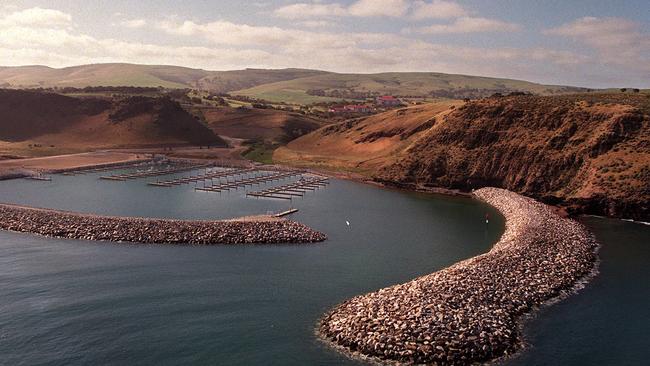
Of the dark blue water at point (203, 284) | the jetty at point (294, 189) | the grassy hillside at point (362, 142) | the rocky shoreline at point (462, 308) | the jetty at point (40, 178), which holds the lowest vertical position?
the jetty at point (40, 178)

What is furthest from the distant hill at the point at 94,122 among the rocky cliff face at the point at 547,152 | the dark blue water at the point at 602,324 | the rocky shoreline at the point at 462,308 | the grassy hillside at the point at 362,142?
the dark blue water at the point at 602,324

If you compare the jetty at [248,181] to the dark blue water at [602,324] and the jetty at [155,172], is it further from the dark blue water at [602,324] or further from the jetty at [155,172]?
the dark blue water at [602,324]

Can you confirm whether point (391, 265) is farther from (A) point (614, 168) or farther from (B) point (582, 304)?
(A) point (614, 168)

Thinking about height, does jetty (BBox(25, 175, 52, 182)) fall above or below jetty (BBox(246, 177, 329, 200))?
below

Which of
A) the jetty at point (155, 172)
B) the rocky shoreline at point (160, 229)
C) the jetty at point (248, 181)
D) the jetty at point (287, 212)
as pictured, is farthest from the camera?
the jetty at point (155, 172)

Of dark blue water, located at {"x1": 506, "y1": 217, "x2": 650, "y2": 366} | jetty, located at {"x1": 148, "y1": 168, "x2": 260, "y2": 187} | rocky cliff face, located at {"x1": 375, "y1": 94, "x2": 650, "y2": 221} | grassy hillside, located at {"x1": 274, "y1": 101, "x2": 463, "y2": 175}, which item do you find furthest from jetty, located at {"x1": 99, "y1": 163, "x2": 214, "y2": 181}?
dark blue water, located at {"x1": 506, "y1": 217, "x2": 650, "y2": 366}

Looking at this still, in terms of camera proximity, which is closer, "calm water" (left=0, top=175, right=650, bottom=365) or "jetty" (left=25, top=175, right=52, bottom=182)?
"calm water" (left=0, top=175, right=650, bottom=365)

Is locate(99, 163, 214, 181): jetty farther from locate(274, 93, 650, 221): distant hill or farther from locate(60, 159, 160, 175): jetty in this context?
locate(274, 93, 650, 221): distant hill
